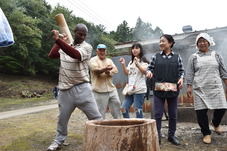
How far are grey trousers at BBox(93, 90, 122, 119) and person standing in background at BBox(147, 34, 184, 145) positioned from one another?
0.88m

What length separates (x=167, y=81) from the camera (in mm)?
3846

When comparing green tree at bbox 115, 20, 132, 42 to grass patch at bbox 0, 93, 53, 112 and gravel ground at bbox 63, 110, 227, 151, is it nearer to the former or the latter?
grass patch at bbox 0, 93, 53, 112

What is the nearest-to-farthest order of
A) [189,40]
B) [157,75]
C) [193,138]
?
[157,75] → [193,138] → [189,40]

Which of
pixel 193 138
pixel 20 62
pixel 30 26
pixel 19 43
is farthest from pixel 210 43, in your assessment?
pixel 20 62

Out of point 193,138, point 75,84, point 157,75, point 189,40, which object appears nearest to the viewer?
point 75,84

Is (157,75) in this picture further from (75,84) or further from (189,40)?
(189,40)

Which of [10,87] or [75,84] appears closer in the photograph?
[75,84]

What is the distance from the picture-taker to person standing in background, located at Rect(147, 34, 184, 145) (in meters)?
3.84

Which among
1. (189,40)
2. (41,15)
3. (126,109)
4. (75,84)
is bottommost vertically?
(126,109)

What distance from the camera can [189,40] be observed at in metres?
8.23

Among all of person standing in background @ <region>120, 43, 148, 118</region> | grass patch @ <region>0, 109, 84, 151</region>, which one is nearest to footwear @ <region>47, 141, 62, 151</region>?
grass patch @ <region>0, 109, 84, 151</region>

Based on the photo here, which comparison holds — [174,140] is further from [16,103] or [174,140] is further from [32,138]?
[16,103]

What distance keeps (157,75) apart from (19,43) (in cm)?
1902

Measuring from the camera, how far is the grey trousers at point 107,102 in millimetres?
4383
